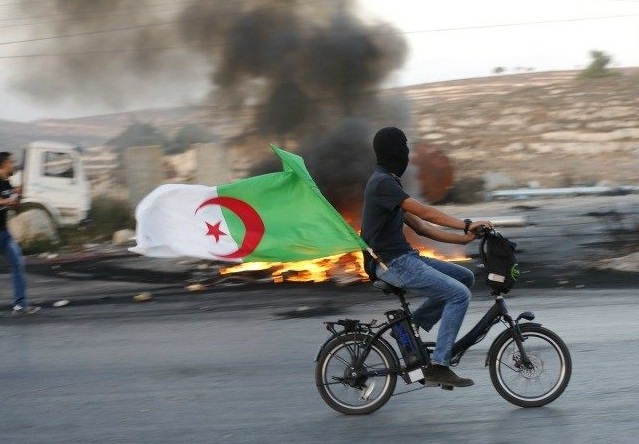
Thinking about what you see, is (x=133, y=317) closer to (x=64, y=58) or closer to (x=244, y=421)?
(x=244, y=421)

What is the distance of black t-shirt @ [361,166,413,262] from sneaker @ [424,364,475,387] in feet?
2.25

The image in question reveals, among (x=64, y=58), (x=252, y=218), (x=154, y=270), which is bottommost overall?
(x=154, y=270)

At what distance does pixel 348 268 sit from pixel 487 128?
30.7 meters

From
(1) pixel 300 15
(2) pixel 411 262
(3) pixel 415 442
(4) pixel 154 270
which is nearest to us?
(3) pixel 415 442

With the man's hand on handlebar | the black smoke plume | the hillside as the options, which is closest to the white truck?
the black smoke plume

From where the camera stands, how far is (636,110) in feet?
135

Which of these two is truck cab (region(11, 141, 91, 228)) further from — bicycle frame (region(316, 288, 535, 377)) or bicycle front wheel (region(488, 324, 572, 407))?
bicycle front wheel (region(488, 324, 572, 407))

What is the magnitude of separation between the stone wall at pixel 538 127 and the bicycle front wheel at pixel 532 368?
25.7m

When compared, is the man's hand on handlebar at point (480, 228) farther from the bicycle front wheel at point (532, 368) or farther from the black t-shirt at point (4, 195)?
the black t-shirt at point (4, 195)

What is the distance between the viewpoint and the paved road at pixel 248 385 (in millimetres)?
5562

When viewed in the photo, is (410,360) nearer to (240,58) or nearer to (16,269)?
(16,269)

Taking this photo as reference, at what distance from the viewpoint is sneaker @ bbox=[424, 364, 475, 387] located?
225 inches

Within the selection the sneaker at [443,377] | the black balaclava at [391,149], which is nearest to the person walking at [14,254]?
the black balaclava at [391,149]

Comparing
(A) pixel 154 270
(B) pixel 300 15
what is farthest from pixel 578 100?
(A) pixel 154 270
